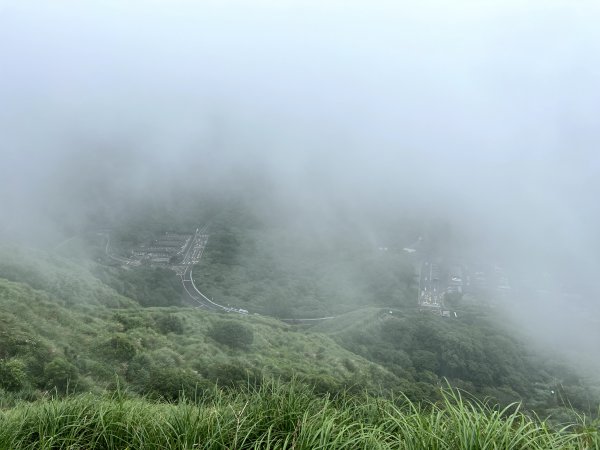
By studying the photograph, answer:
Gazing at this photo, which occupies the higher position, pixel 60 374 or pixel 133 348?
pixel 60 374

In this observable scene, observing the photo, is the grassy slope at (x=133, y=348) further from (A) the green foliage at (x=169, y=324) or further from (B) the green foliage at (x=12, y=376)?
(B) the green foliage at (x=12, y=376)

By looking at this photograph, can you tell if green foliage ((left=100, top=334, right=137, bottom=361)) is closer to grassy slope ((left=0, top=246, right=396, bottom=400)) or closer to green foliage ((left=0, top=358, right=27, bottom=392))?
grassy slope ((left=0, top=246, right=396, bottom=400))

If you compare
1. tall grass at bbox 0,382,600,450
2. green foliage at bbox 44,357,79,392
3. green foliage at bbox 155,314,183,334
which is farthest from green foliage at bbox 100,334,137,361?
tall grass at bbox 0,382,600,450

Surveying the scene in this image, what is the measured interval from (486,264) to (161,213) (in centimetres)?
6710

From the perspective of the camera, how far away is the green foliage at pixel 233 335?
27.6 metres

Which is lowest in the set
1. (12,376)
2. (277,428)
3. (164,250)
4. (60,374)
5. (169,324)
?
(164,250)

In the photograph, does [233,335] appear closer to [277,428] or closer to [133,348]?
[133,348]

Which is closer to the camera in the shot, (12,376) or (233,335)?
(12,376)

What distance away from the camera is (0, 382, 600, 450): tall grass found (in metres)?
4.81

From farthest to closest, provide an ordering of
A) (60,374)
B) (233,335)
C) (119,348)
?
1. (233,335)
2. (119,348)
3. (60,374)

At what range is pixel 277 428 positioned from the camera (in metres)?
5.62

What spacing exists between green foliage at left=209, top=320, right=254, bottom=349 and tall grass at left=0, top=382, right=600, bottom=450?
21.5 meters

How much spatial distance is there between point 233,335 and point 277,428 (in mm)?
23122

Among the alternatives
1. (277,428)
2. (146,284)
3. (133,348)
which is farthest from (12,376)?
(146,284)
